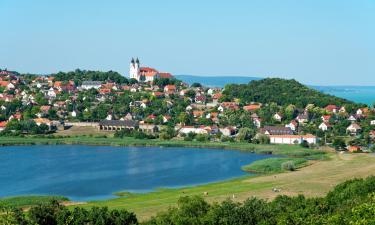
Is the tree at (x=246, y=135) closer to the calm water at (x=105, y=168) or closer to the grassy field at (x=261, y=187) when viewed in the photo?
the calm water at (x=105, y=168)

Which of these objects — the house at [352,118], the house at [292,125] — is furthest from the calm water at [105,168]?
the house at [352,118]

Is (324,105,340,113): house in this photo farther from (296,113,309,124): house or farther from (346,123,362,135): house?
(346,123,362,135): house

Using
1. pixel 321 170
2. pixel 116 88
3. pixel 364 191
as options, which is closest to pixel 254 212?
pixel 364 191

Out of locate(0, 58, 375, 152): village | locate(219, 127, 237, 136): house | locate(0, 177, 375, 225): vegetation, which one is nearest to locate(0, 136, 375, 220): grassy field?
locate(0, 177, 375, 225): vegetation

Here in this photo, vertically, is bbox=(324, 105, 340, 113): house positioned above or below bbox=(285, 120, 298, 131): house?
above

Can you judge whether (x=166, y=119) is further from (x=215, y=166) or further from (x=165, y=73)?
(x=165, y=73)
